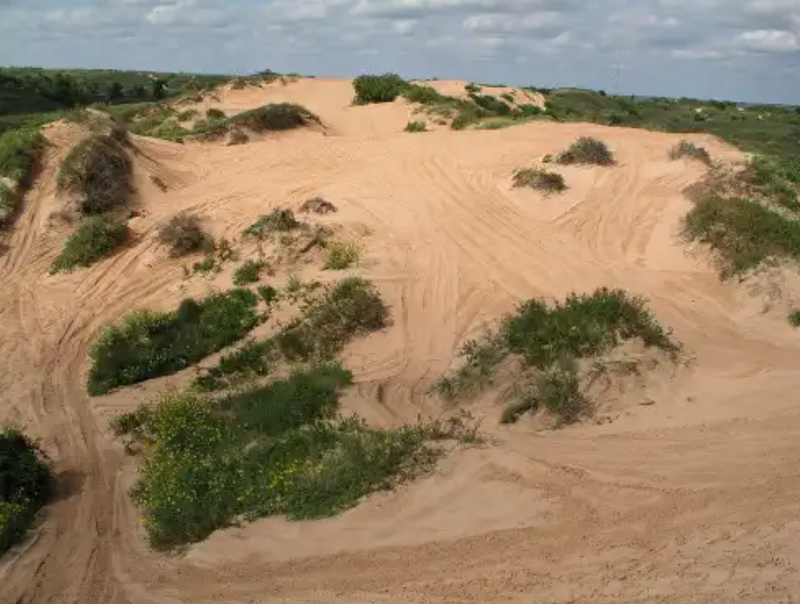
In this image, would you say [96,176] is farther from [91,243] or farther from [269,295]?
[269,295]

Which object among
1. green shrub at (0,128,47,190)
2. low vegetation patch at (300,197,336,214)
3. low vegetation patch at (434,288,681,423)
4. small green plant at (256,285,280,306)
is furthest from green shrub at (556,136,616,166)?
green shrub at (0,128,47,190)

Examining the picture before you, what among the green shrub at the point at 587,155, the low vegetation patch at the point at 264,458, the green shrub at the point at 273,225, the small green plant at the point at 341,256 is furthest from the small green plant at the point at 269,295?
the green shrub at the point at 587,155

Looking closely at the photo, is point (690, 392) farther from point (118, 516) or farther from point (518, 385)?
point (118, 516)

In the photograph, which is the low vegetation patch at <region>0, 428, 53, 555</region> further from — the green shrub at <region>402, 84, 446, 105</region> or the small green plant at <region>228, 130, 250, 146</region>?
the green shrub at <region>402, 84, 446, 105</region>

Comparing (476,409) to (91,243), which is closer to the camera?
(476,409)

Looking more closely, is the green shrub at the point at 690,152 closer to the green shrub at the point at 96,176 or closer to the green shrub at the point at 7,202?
the green shrub at the point at 96,176

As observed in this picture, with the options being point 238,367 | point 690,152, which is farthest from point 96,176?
point 690,152

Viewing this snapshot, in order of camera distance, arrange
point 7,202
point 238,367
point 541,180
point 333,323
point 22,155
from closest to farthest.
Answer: point 238,367 < point 333,323 < point 541,180 < point 7,202 < point 22,155
